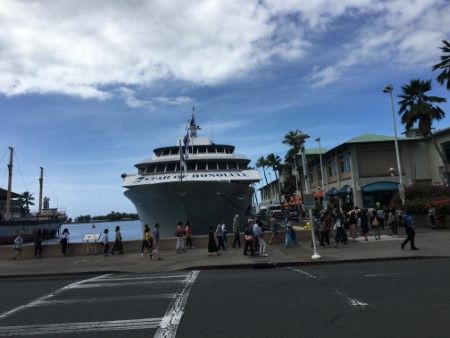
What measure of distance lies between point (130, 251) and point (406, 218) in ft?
44.0

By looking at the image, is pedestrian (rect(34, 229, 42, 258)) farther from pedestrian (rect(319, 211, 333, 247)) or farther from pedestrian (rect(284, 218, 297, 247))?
pedestrian (rect(319, 211, 333, 247))

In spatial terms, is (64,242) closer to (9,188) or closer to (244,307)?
(244,307)

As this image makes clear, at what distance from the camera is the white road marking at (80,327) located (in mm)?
7414

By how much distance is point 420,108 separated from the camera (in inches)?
1615

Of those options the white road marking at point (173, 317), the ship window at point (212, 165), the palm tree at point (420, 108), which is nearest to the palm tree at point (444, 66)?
the palm tree at point (420, 108)

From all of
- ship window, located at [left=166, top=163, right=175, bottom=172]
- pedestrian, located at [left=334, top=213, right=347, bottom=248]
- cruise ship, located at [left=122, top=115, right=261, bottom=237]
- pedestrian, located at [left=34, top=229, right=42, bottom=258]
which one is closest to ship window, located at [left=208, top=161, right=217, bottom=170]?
cruise ship, located at [left=122, top=115, right=261, bottom=237]

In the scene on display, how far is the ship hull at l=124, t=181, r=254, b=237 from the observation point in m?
28.3

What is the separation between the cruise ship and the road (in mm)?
15003

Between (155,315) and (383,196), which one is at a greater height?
(383,196)

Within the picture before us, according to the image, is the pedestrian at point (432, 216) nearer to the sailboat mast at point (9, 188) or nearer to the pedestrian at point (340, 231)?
the pedestrian at point (340, 231)

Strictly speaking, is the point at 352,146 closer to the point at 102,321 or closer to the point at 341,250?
the point at 341,250

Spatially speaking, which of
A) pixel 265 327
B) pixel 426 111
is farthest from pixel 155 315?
pixel 426 111

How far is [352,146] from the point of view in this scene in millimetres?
48094

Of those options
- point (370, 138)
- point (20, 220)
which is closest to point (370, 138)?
point (370, 138)
